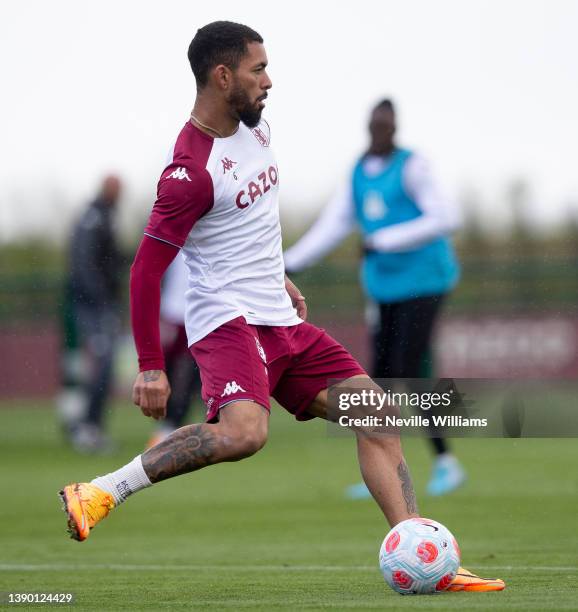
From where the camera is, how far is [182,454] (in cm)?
554

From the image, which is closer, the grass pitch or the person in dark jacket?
the grass pitch

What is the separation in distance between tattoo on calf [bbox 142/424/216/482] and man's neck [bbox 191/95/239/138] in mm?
1215

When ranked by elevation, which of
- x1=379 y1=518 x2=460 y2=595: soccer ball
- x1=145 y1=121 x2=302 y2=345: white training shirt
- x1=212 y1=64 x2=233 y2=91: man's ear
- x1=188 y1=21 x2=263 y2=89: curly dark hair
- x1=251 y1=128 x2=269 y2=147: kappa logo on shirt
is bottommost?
x1=379 y1=518 x2=460 y2=595: soccer ball

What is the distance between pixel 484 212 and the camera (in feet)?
78.4

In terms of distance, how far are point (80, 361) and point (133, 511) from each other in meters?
6.30

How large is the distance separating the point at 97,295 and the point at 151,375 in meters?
8.49

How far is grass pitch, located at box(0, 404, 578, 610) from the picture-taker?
5496mm

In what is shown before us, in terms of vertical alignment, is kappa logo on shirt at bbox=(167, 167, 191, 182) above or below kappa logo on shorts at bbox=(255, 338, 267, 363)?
above

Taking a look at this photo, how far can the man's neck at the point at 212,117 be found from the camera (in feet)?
18.9

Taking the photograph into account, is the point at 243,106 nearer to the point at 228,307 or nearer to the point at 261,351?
the point at 228,307

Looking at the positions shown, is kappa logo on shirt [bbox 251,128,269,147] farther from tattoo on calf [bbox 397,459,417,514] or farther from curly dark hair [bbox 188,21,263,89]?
tattoo on calf [bbox 397,459,417,514]

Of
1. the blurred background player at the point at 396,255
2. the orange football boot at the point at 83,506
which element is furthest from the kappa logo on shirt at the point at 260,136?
the blurred background player at the point at 396,255

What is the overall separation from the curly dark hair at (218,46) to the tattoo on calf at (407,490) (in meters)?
1.81

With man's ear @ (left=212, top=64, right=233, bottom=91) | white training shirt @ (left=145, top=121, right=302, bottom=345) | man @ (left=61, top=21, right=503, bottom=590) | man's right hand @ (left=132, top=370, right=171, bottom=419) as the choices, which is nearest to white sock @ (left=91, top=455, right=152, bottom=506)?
man @ (left=61, top=21, right=503, bottom=590)
